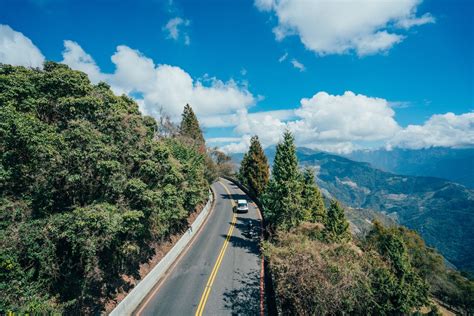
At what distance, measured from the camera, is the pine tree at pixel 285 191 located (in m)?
21.2

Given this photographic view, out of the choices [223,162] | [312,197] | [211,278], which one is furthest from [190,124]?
[211,278]

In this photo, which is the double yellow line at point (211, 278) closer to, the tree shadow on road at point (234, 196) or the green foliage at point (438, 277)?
the tree shadow on road at point (234, 196)

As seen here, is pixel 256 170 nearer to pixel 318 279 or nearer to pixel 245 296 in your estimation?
pixel 245 296

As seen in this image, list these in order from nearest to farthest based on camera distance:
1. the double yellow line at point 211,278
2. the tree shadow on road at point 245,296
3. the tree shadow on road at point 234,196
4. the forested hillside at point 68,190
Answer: the forested hillside at point 68,190 → the tree shadow on road at point 245,296 → the double yellow line at point 211,278 → the tree shadow on road at point 234,196

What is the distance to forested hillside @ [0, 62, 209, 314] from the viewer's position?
424 inches

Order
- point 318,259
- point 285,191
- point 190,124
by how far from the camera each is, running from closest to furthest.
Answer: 1. point 318,259
2. point 285,191
3. point 190,124

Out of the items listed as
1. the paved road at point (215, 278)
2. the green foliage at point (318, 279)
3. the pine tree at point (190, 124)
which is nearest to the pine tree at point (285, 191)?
the paved road at point (215, 278)

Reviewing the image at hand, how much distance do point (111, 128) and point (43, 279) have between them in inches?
338

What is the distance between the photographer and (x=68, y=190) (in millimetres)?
13469

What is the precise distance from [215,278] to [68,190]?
11.4 meters

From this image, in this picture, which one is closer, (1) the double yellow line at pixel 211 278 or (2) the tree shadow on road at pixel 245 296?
(2) the tree shadow on road at pixel 245 296

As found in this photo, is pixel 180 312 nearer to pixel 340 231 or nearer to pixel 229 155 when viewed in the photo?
pixel 340 231

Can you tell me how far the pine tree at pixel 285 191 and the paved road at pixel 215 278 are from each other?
12.9 ft

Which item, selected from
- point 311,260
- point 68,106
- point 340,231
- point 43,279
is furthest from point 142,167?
point 340,231
